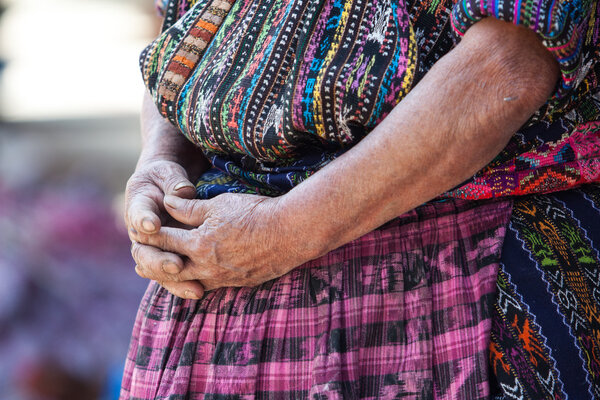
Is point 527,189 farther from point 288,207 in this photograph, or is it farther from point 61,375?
point 61,375

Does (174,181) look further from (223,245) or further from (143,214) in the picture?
(223,245)

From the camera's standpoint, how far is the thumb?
45.8 inches

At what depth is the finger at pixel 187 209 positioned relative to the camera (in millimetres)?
1162

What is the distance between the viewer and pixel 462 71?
0.92 m

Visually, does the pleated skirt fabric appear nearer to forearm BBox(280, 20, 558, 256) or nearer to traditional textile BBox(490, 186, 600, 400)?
traditional textile BBox(490, 186, 600, 400)

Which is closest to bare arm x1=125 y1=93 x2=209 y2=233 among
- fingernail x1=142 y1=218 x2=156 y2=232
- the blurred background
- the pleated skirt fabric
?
fingernail x1=142 y1=218 x2=156 y2=232

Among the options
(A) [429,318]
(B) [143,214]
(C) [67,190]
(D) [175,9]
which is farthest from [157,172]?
A: (C) [67,190]

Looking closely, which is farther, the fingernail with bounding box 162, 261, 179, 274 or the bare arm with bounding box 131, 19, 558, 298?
the fingernail with bounding box 162, 261, 179, 274

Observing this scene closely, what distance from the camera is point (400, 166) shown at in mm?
953

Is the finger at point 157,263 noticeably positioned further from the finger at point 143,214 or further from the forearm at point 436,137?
the forearm at point 436,137

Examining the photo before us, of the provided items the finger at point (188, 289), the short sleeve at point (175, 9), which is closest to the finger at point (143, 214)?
the finger at point (188, 289)

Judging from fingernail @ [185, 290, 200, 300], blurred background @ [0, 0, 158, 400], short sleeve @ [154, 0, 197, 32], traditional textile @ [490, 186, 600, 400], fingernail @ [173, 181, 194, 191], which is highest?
short sleeve @ [154, 0, 197, 32]

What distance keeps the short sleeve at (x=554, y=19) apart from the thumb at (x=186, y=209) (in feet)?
1.84

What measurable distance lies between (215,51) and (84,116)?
4.20 meters
